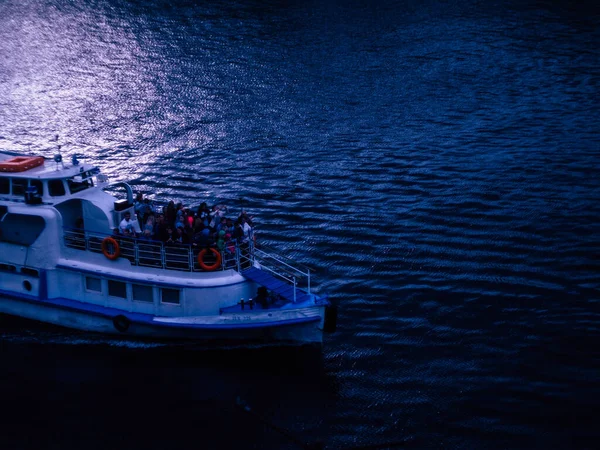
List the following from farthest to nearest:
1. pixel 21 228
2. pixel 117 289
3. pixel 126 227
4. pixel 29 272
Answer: pixel 21 228 → pixel 29 272 → pixel 117 289 → pixel 126 227

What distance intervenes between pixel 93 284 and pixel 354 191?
21.5 metres

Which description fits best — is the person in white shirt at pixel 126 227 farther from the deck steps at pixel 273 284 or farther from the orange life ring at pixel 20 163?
the deck steps at pixel 273 284

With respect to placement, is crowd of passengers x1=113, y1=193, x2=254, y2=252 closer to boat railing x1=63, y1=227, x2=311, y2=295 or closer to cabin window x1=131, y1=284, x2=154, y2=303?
boat railing x1=63, y1=227, x2=311, y2=295

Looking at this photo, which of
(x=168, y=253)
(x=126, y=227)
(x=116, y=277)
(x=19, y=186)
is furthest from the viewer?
(x=19, y=186)

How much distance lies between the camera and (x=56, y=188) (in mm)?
34812

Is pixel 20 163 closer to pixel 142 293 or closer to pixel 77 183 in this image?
pixel 77 183

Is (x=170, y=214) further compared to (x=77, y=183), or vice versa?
(x=77, y=183)

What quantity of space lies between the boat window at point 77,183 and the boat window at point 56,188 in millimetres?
375

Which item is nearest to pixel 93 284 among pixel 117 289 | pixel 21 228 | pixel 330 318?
pixel 117 289

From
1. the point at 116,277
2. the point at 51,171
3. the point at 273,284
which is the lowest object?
the point at 116,277

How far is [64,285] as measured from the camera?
34.9 meters

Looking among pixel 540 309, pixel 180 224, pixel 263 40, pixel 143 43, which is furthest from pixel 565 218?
pixel 143 43

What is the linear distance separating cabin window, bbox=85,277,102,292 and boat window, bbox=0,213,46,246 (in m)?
3.48

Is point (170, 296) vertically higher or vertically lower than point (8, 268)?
lower
